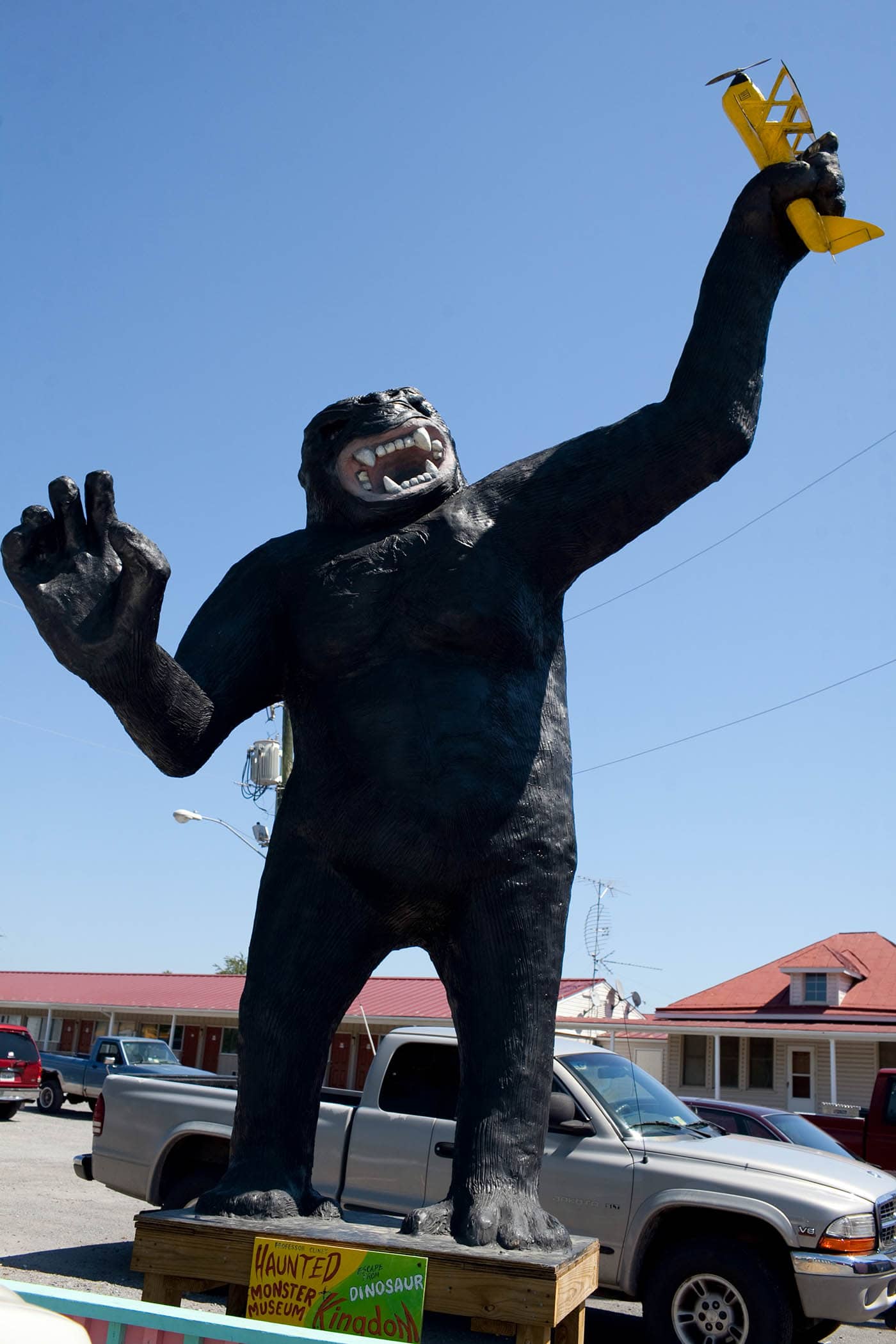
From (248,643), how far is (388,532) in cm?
42

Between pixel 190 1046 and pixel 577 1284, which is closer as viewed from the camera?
pixel 577 1284

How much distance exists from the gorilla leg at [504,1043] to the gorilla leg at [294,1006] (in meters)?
0.23

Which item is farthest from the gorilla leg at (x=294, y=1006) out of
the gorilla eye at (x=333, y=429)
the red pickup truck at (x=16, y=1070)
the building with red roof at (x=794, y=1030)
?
the building with red roof at (x=794, y=1030)

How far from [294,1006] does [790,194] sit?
207 cm

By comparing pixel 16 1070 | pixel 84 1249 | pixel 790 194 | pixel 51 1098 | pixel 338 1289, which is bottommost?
pixel 51 1098

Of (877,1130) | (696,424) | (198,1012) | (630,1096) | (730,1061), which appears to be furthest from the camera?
(198,1012)

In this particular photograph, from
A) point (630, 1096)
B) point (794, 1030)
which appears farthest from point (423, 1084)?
point (794, 1030)

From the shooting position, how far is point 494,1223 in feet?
7.25

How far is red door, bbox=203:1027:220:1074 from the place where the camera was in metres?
26.1

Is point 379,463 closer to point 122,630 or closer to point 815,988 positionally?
point 122,630

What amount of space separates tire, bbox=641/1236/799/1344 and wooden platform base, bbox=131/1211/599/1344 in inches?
121

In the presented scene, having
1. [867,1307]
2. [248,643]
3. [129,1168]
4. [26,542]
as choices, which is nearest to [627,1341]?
[867,1307]

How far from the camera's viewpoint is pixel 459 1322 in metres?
5.94

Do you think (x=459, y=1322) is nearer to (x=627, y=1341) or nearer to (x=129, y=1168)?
(x=627, y=1341)
